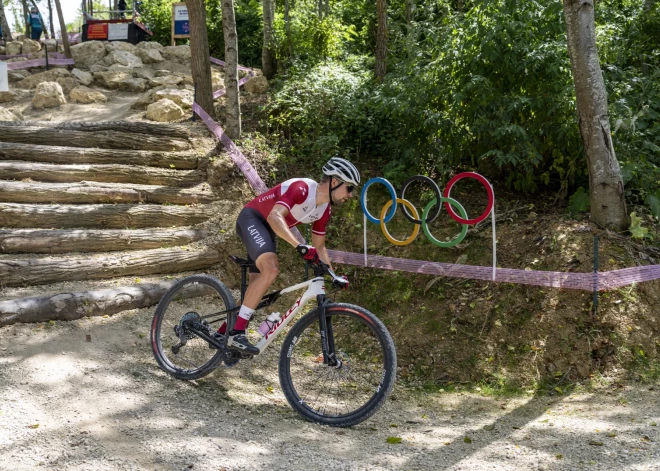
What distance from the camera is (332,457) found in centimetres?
440

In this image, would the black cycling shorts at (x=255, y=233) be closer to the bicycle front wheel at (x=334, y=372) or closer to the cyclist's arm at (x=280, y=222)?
the cyclist's arm at (x=280, y=222)

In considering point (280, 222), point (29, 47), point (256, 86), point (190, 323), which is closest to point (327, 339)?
point (280, 222)

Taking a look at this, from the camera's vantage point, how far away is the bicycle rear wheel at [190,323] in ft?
18.6

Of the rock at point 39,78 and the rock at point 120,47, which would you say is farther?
the rock at point 120,47

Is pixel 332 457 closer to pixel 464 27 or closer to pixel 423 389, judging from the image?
pixel 423 389

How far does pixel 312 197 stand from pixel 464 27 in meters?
5.13

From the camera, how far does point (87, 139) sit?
10750 millimetres

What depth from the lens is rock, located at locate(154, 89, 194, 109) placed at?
14.3m

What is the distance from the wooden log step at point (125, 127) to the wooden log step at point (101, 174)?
3.83ft

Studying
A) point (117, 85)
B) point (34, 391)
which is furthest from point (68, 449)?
point (117, 85)

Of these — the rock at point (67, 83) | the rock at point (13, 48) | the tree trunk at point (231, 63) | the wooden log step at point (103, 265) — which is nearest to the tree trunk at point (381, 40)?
the tree trunk at point (231, 63)

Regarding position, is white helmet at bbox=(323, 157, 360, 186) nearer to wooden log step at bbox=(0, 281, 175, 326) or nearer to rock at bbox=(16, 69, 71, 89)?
wooden log step at bbox=(0, 281, 175, 326)

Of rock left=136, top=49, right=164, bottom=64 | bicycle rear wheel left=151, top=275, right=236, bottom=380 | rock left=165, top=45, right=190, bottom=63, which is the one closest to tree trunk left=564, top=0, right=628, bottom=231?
bicycle rear wheel left=151, top=275, right=236, bottom=380

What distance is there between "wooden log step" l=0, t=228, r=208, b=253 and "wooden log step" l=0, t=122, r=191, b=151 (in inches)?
98.0
